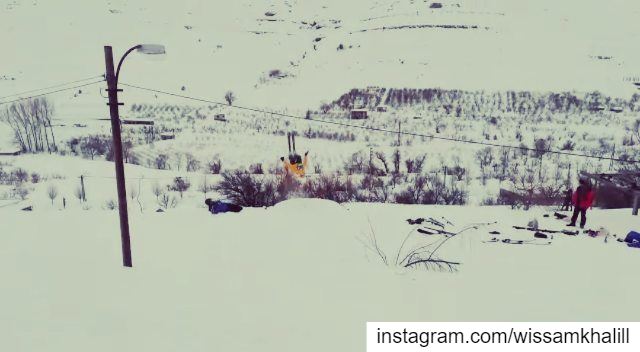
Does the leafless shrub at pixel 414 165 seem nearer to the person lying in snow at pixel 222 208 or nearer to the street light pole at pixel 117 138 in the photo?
the person lying in snow at pixel 222 208

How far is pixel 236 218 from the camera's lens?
→ 12.0 m

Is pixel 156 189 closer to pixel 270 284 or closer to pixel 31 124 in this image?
pixel 270 284

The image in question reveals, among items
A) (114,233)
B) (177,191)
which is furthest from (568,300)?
(177,191)

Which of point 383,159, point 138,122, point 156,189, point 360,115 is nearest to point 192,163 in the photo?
point 156,189

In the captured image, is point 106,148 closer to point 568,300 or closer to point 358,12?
point 568,300

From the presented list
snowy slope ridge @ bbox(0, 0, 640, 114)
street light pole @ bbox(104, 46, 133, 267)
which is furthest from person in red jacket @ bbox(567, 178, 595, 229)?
snowy slope ridge @ bbox(0, 0, 640, 114)

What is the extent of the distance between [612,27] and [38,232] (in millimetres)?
69076

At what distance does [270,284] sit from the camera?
682 cm

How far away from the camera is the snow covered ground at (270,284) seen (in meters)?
5.20

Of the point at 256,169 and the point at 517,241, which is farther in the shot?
the point at 256,169

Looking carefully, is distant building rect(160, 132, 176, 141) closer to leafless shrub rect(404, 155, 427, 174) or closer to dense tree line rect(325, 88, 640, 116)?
dense tree line rect(325, 88, 640, 116)

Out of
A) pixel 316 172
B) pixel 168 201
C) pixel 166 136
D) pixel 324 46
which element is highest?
pixel 324 46

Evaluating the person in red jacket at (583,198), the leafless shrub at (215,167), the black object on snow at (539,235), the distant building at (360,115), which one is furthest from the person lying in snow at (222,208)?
the distant building at (360,115)

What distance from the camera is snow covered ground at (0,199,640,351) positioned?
5.20m
